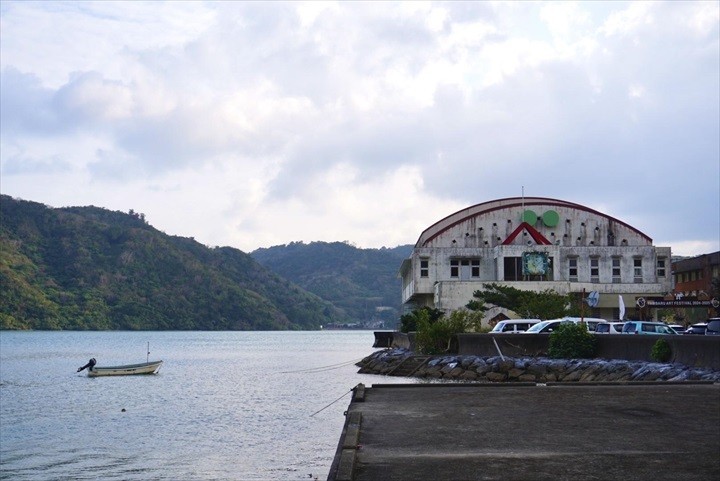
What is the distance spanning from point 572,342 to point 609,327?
4.75 metres

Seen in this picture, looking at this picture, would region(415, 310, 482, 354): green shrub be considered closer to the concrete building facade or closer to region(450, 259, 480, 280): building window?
the concrete building facade

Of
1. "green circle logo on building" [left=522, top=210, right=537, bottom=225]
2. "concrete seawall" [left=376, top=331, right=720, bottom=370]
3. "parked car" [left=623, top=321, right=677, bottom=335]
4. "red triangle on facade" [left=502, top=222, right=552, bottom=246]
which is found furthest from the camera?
"green circle logo on building" [left=522, top=210, right=537, bottom=225]

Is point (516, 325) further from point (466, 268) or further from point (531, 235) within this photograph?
point (531, 235)

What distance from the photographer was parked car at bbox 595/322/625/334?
44072 mm

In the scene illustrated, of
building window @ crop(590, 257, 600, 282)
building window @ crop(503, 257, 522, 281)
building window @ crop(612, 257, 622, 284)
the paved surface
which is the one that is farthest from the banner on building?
the paved surface

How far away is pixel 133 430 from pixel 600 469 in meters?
25.4

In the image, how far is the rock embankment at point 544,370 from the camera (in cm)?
2920

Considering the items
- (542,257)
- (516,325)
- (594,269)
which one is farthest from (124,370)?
(594,269)

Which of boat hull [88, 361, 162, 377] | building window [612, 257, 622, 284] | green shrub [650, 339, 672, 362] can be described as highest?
building window [612, 257, 622, 284]

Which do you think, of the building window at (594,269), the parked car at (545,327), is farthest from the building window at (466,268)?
the parked car at (545,327)

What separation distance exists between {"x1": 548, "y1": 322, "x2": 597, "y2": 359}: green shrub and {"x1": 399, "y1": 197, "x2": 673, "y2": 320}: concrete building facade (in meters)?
29.9

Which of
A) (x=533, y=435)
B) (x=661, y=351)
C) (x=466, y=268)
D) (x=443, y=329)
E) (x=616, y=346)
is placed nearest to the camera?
(x=533, y=435)

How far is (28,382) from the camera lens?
61.9 metres

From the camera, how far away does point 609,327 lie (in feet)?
147
